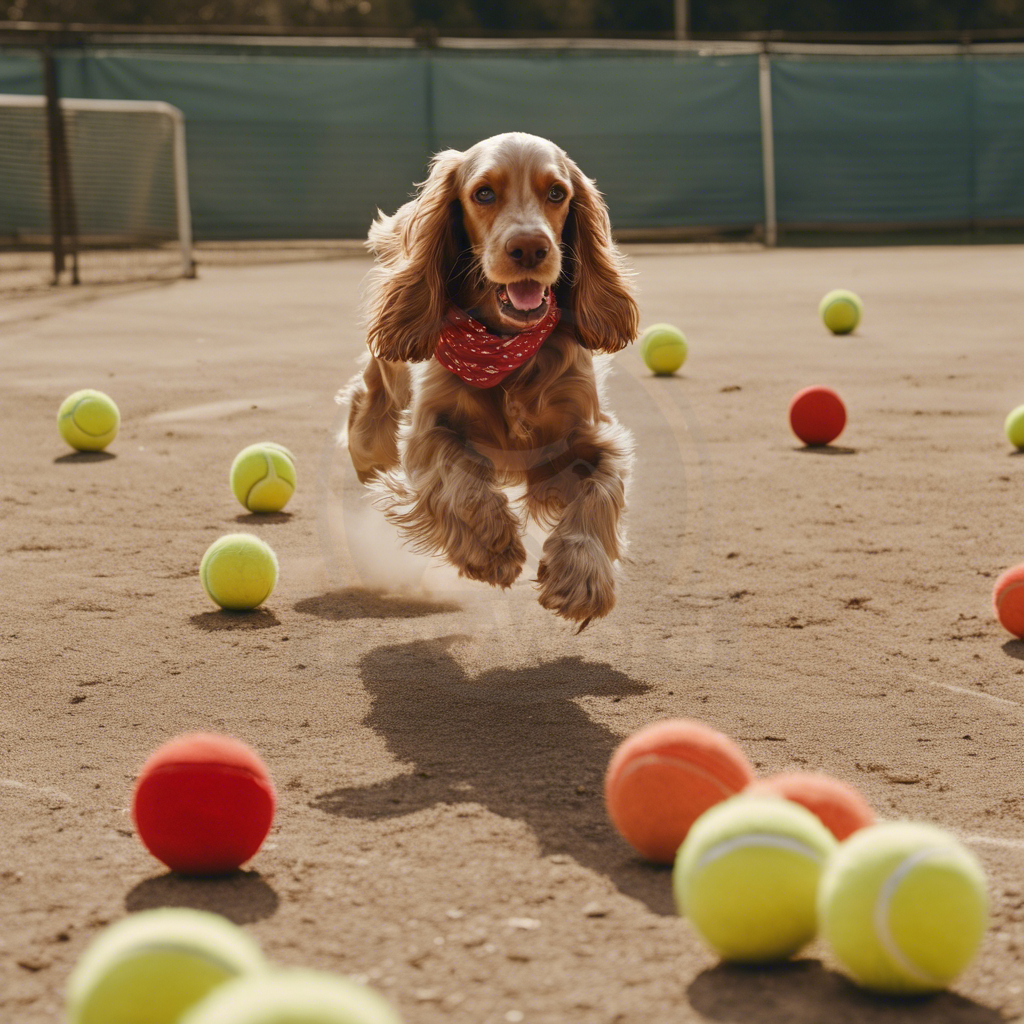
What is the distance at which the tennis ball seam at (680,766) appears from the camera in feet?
9.05

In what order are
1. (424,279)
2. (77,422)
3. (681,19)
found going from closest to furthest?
1. (424,279)
2. (77,422)
3. (681,19)

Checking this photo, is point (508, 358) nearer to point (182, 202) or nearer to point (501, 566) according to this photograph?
point (501, 566)

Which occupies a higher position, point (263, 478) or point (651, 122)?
point (651, 122)

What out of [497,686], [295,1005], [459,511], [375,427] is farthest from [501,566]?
[295,1005]

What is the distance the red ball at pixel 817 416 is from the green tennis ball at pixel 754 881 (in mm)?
5490

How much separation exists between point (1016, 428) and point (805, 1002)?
5602 mm

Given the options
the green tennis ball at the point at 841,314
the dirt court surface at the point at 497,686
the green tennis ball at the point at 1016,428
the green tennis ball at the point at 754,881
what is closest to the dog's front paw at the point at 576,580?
the dirt court surface at the point at 497,686

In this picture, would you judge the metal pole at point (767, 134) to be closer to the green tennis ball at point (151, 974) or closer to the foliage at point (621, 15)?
the foliage at point (621, 15)

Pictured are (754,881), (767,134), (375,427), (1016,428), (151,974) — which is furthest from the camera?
(767,134)

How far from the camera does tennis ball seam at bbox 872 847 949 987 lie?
7.04ft

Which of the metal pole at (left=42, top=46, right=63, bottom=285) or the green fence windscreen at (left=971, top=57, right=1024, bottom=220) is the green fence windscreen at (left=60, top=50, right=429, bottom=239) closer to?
the metal pole at (left=42, top=46, right=63, bottom=285)

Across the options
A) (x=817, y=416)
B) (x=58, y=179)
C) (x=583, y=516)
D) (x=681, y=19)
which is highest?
(x=681, y=19)

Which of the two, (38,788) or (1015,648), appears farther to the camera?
(1015,648)

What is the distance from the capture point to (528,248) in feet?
14.0
